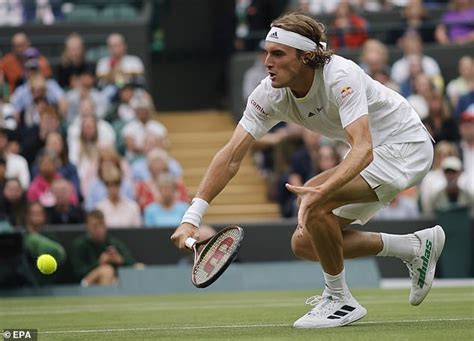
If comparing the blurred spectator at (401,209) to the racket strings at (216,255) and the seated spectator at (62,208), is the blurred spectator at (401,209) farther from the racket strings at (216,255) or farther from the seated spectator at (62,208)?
the racket strings at (216,255)

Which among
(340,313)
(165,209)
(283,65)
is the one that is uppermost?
(283,65)

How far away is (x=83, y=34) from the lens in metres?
19.7

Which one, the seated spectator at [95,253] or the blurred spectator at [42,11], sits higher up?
the blurred spectator at [42,11]

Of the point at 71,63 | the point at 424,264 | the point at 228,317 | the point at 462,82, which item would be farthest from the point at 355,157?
the point at 71,63

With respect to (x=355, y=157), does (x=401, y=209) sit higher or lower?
lower

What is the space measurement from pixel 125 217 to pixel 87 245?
1.04 meters

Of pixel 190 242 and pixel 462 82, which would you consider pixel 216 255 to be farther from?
pixel 462 82

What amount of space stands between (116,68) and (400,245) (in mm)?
10017

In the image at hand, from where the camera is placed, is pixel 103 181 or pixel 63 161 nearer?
pixel 103 181

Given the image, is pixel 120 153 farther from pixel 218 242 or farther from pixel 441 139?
pixel 218 242

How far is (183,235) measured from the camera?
7.89 m

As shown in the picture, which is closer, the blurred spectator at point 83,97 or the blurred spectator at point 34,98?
the blurred spectator at point 34,98

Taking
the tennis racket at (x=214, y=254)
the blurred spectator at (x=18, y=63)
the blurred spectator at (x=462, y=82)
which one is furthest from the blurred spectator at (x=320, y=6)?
the tennis racket at (x=214, y=254)

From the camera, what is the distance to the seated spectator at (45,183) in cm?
1539
